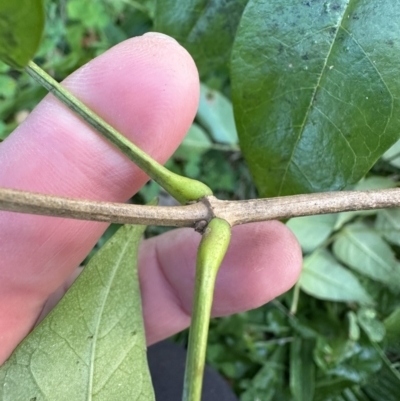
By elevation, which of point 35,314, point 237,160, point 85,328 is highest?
point 85,328

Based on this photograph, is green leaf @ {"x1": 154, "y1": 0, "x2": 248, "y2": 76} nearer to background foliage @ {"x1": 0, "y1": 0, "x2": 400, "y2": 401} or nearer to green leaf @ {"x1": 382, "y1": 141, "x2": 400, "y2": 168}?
background foliage @ {"x1": 0, "y1": 0, "x2": 400, "y2": 401}

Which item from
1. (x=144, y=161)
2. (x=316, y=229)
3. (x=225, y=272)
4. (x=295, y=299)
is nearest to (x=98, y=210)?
(x=144, y=161)

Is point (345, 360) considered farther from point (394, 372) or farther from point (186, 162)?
point (186, 162)

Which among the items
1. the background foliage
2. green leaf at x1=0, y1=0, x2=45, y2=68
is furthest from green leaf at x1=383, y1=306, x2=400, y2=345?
green leaf at x1=0, y1=0, x2=45, y2=68

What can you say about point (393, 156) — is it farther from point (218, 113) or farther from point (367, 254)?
point (218, 113)

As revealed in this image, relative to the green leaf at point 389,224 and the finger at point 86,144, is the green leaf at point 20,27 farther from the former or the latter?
the green leaf at point 389,224

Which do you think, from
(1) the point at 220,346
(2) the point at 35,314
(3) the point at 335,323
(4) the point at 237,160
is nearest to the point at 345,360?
(3) the point at 335,323

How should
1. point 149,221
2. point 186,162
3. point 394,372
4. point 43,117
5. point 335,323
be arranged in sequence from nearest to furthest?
1. point 149,221
2. point 43,117
3. point 394,372
4. point 335,323
5. point 186,162
